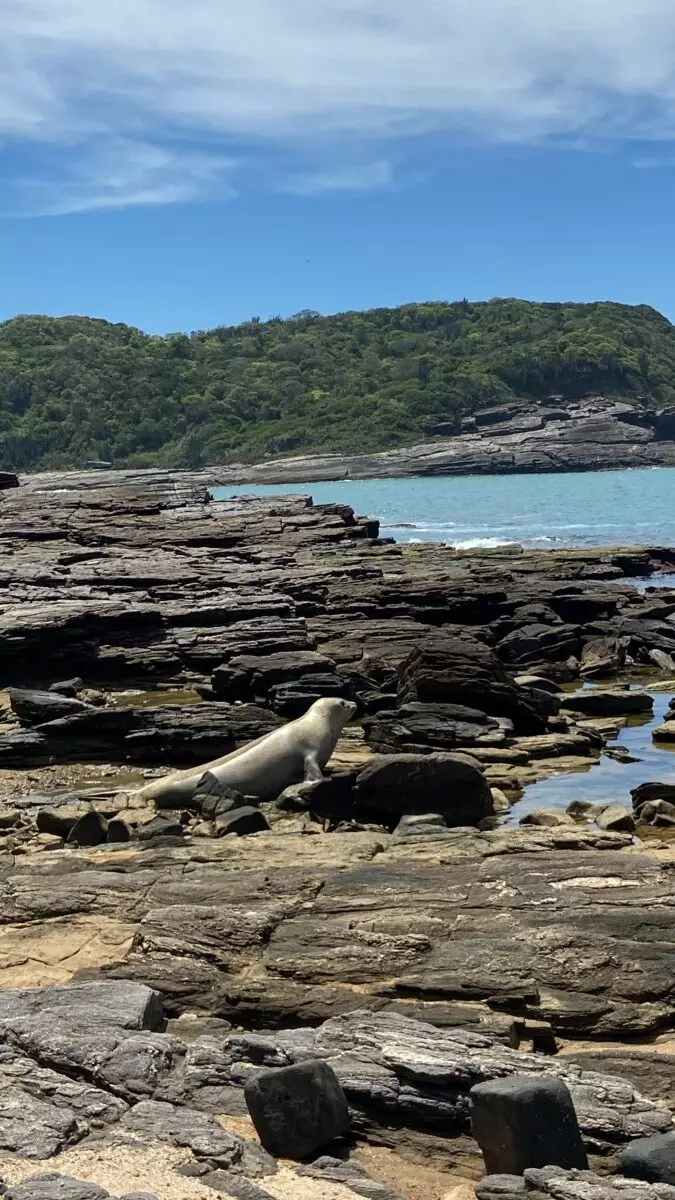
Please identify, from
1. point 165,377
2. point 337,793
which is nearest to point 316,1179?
point 337,793

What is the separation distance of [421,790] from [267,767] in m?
2.09

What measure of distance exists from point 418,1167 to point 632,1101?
101 centimetres

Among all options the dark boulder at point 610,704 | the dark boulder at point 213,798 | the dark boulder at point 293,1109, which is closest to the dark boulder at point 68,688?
the dark boulder at point 213,798

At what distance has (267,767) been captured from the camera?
1376 centimetres

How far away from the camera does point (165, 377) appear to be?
172 metres

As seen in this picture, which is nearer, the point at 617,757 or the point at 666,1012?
the point at 666,1012

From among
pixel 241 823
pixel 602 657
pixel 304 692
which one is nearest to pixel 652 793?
pixel 241 823

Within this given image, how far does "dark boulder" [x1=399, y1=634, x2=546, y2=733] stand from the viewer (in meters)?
17.2

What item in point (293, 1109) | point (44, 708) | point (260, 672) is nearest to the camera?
point (293, 1109)

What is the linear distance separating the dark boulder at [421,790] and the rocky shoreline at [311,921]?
21 mm

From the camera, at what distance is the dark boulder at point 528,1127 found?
536cm

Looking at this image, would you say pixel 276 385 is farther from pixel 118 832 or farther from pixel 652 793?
pixel 118 832

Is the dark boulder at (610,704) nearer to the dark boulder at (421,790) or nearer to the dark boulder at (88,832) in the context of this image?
the dark boulder at (421,790)

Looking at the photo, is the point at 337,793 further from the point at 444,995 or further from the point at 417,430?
→ the point at 417,430
